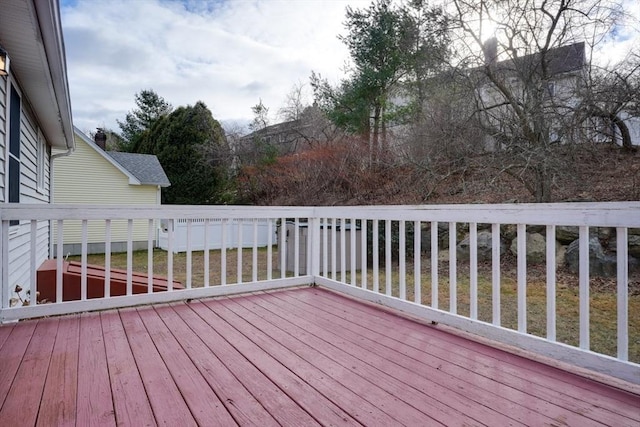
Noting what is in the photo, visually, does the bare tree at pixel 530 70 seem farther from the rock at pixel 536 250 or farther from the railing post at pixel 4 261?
the railing post at pixel 4 261

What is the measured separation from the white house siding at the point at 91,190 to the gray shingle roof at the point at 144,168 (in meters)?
0.37

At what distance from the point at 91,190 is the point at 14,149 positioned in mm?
8469

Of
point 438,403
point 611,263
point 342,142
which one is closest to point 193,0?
point 342,142

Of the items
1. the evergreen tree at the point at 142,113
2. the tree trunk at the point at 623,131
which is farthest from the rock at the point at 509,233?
the evergreen tree at the point at 142,113

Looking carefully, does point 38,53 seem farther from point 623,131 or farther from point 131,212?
point 623,131

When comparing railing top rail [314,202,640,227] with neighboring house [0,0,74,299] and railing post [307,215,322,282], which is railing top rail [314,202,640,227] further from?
neighboring house [0,0,74,299]

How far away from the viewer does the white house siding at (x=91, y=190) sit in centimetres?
1088

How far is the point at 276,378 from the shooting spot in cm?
183

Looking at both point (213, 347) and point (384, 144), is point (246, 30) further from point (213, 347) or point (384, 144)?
point (213, 347)

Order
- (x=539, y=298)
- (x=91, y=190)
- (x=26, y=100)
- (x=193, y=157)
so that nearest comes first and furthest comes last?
(x=26, y=100)
(x=539, y=298)
(x=91, y=190)
(x=193, y=157)

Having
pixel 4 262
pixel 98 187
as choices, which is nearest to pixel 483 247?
pixel 4 262

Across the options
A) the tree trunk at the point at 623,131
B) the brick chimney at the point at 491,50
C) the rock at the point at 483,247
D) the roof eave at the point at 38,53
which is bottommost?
the rock at the point at 483,247

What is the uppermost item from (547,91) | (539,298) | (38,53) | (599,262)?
(547,91)

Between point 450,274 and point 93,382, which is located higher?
point 450,274
